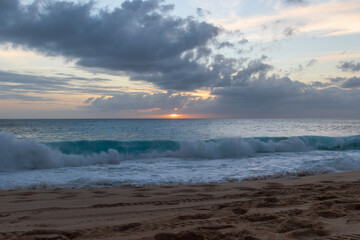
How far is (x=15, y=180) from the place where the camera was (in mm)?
7902

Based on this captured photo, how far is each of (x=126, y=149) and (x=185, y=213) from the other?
14.0 meters

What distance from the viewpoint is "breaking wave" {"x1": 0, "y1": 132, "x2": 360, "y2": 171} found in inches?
429

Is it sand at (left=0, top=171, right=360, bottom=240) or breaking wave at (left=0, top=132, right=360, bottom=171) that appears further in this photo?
breaking wave at (left=0, top=132, right=360, bottom=171)

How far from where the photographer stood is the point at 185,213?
165 inches

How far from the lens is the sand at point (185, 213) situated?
3.19 meters

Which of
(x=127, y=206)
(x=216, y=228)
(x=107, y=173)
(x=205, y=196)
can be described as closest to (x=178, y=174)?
(x=107, y=173)

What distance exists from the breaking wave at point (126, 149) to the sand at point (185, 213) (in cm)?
535

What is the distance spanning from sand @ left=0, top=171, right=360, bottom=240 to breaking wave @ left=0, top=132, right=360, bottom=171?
5.35m

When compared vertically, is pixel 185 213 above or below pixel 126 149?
above

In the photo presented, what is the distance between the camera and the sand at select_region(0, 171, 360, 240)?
319 cm

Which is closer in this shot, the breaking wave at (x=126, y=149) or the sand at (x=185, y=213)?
the sand at (x=185, y=213)

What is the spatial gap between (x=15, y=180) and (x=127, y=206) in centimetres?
512

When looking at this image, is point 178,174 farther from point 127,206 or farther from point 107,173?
point 127,206

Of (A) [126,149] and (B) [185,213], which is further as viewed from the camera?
(A) [126,149]
